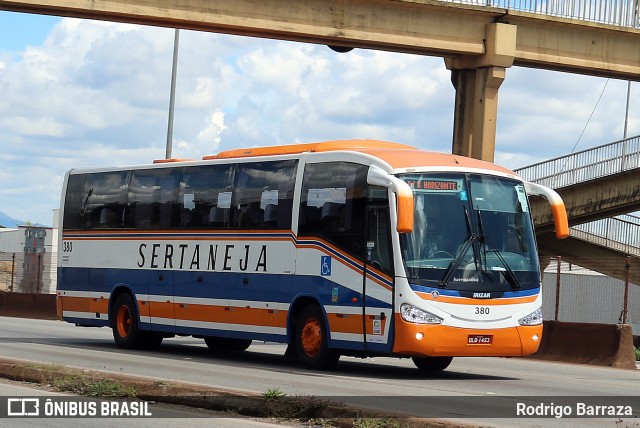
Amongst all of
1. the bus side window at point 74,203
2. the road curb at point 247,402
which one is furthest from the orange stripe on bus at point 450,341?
the bus side window at point 74,203

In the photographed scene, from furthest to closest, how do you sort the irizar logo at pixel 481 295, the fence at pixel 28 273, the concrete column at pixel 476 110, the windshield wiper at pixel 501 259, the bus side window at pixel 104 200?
the fence at pixel 28 273
the concrete column at pixel 476 110
the bus side window at pixel 104 200
the windshield wiper at pixel 501 259
the irizar logo at pixel 481 295

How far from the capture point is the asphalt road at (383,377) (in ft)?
45.8

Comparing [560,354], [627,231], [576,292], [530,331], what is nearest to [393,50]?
[560,354]

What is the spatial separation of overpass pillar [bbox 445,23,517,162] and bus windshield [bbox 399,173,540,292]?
13.8 m

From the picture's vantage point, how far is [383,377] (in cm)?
1827

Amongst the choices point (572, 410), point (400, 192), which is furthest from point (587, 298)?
point (572, 410)

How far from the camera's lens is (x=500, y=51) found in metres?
32.2

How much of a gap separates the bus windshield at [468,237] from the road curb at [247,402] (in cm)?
470

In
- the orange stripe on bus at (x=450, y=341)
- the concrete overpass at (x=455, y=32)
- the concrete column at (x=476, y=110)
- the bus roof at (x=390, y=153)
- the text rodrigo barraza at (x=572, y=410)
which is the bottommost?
the text rodrigo barraza at (x=572, y=410)

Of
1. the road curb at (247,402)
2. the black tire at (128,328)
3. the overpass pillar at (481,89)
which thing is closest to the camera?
the road curb at (247,402)

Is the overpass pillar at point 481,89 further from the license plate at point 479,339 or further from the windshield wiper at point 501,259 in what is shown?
the license plate at point 479,339

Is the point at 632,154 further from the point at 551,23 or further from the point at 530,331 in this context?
the point at 530,331

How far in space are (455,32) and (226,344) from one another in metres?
11.8

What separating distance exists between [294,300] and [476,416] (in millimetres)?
7140
